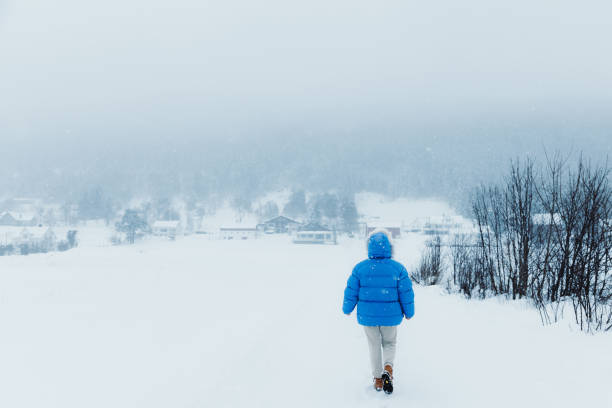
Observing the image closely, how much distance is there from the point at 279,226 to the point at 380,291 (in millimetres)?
92537

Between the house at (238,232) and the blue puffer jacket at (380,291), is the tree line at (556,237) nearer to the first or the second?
the blue puffer jacket at (380,291)

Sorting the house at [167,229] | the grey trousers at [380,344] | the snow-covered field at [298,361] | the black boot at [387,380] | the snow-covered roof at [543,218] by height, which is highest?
the snow-covered roof at [543,218]

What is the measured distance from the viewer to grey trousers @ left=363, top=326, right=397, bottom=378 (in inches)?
157

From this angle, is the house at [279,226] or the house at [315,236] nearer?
the house at [315,236]

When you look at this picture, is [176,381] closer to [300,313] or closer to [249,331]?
[249,331]

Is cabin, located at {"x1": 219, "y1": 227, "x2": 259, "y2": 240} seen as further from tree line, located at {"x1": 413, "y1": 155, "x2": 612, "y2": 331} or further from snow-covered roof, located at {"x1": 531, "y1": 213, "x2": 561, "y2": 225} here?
snow-covered roof, located at {"x1": 531, "y1": 213, "x2": 561, "y2": 225}

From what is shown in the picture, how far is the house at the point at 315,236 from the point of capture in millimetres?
77750

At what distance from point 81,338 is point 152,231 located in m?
87.8

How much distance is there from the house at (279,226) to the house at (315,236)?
43.8ft

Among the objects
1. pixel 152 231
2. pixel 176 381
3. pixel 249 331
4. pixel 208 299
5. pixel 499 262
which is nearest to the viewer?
pixel 176 381

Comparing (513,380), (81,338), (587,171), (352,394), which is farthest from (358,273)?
(81,338)

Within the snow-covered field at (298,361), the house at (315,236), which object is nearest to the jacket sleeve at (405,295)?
the snow-covered field at (298,361)

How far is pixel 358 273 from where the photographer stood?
13.3 ft

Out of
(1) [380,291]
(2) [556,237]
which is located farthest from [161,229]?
(1) [380,291]
